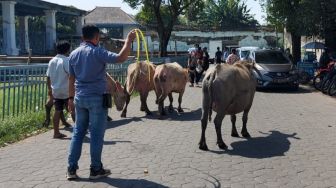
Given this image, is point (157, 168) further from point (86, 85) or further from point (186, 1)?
point (186, 1)

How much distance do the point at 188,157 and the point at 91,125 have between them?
1944mm

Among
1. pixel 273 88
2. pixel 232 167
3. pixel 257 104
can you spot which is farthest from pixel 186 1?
pixel 232 167

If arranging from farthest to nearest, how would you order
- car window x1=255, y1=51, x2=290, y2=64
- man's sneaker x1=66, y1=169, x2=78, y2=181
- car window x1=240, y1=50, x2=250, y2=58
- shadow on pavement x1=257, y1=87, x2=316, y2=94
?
1. car window x1=240, y1=50, x2=250, y2=58
2. car window x1=255, y1=51, x2=290, y2=64
3. shadow on pavement x1=257, y1=87, x2=316, y2=94
4. man's sneaker x1=66, y1=169, x2=78, y2=181

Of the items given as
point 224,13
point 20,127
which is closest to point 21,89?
point 20,127

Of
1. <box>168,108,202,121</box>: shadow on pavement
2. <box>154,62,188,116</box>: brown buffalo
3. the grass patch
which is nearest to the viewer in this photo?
the grass patch

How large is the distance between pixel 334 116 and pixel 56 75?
6.72 metres

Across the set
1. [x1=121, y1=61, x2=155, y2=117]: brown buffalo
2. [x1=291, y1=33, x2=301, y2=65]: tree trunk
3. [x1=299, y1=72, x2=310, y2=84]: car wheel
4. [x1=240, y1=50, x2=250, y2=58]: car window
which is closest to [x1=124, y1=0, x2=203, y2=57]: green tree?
[x1=240, y1=50, x2=250, y2=58]: car window

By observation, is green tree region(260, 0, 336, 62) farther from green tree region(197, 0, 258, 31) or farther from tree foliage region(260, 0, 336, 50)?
green tree region(197, 0, 258, 31)

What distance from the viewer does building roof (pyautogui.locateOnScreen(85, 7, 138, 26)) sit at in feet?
177

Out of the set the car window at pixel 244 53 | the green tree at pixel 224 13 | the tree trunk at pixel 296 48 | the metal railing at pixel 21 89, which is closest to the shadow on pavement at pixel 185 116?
the metal railing at pixel 21 89

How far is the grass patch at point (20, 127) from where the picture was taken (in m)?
8.70

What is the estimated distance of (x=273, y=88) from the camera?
19031mm

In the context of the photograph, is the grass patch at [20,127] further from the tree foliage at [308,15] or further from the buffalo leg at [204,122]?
the tree foliage at [308,15]

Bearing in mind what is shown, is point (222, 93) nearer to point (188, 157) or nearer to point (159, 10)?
point (188, 157)
